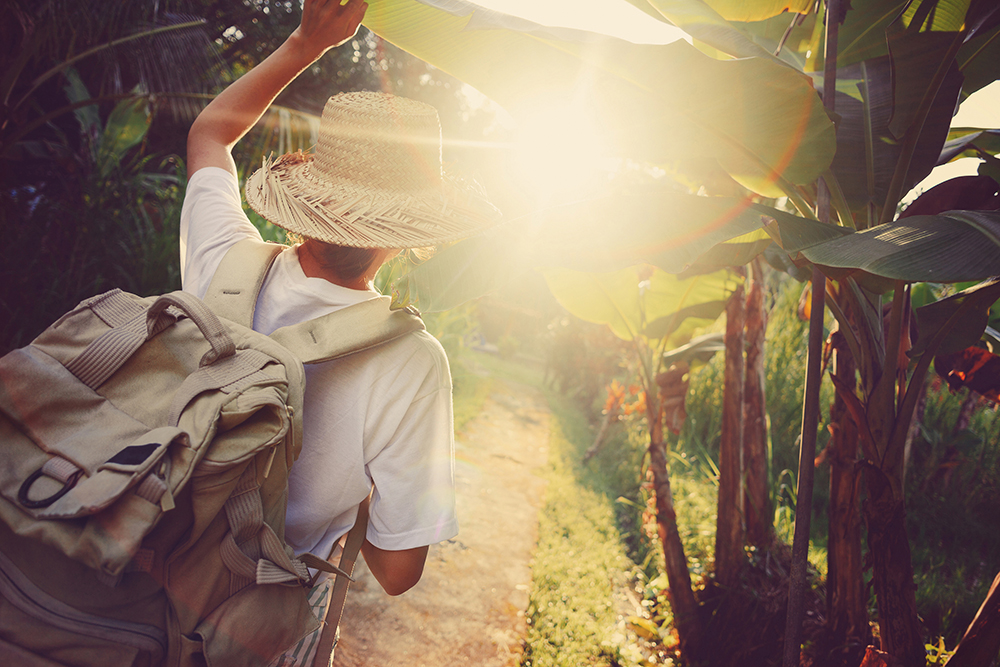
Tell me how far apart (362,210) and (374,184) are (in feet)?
0.35

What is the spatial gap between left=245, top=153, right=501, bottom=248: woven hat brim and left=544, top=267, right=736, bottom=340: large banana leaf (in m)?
1.73

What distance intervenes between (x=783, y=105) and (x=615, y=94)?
52 cm

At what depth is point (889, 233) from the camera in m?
1.27

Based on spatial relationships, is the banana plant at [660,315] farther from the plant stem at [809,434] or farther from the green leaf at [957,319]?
the green leaf at [957,319]

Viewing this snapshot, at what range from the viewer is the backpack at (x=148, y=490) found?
0.68 meters

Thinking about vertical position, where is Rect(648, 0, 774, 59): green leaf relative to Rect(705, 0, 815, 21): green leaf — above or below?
below

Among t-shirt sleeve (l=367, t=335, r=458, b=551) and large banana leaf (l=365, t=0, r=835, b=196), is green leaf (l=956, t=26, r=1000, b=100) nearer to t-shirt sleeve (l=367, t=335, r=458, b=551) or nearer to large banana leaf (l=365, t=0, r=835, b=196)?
large banana leaf (l=365, t=0, r=835, b=196)

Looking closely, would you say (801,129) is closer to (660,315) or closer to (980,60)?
(980,60)

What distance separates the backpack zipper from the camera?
2.22 ft

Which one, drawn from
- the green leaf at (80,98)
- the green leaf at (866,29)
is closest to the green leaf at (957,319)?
the green leaf at (866,29)

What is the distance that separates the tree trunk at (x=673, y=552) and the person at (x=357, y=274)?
2.18 m

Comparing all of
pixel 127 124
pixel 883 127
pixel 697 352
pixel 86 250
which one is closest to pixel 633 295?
pixel 697 352

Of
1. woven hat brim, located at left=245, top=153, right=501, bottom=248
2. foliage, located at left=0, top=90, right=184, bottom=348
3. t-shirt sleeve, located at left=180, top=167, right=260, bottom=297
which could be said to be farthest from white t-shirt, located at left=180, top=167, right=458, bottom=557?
foliage, located at left=0, top=90, right=184, bottom=348

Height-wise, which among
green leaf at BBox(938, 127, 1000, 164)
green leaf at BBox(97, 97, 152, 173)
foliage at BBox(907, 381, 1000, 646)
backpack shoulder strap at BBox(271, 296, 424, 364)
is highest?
green leaf at BBox(938, 127, 1000, 164)
